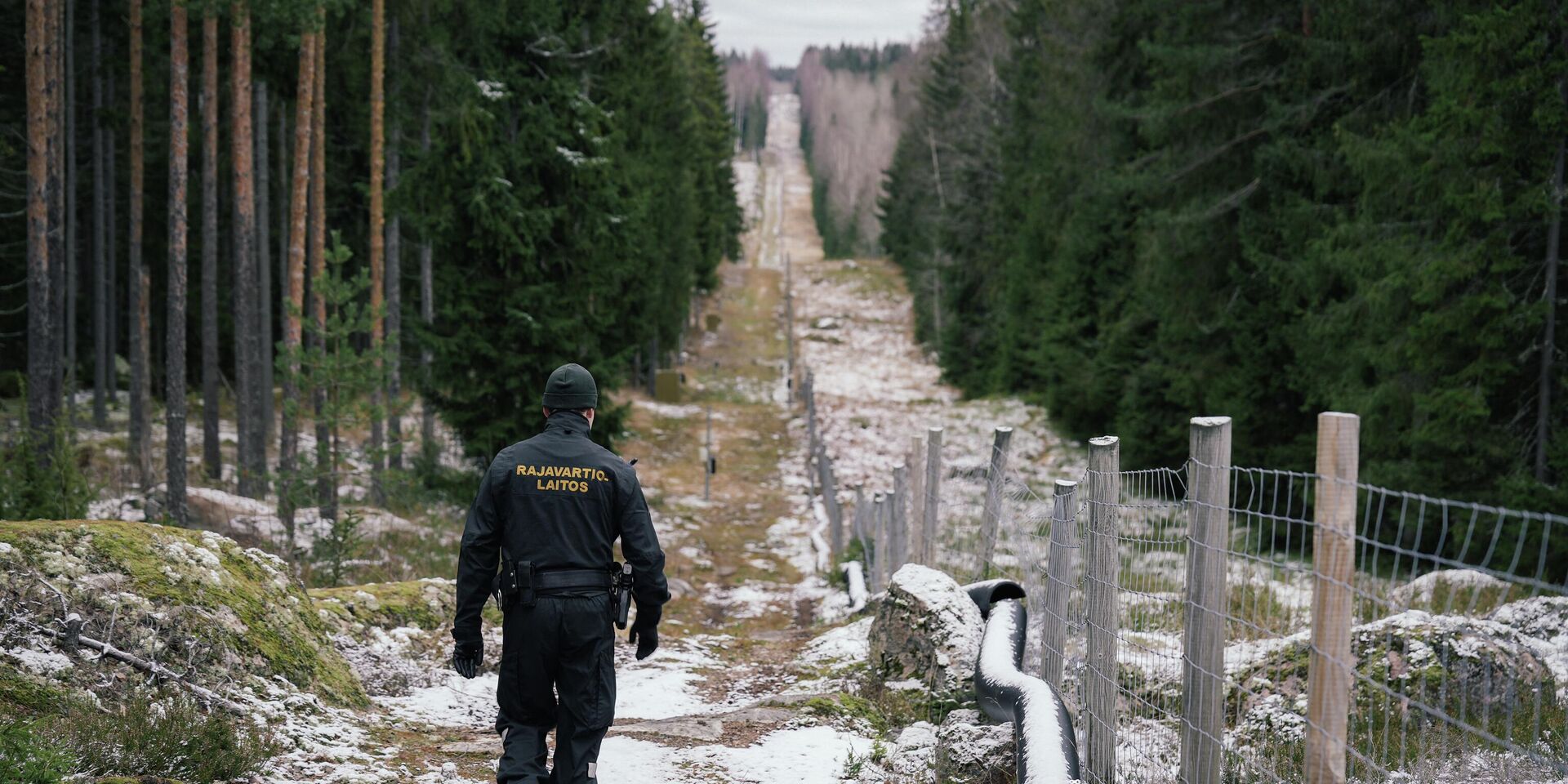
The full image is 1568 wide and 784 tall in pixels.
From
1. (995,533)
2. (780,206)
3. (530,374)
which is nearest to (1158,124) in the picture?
(530,374)

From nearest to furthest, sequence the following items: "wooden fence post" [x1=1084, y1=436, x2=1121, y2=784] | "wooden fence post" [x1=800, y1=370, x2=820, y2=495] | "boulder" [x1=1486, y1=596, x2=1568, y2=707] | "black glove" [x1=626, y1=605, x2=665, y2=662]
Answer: "wooden fence post" [x1=1084, y1=436, x2=1121, y2=784], "black glove" [x1=626, y1=605, x2=665, y2=662], "boulder" [x1=1486, y1=596, x2=1568, y2=707], "wooden fence post" [x1=800, y1=370, x2=820, y2=495]

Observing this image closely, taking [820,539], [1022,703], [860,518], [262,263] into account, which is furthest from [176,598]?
[262,263]

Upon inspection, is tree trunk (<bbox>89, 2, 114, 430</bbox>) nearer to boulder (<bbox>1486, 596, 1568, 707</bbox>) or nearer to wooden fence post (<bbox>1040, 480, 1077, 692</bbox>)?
wooden fence post (<bbox>1040, 480, 1077, 692</bbox>)

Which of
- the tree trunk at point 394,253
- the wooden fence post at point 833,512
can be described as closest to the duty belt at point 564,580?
the wooden fence post at point 833,512

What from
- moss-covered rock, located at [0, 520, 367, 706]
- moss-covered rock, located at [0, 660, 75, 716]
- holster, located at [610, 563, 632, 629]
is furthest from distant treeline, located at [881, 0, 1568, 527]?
moss-covered rock, located at [0, 660, 75, 716]

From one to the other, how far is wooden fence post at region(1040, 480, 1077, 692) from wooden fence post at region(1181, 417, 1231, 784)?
1.51 metres

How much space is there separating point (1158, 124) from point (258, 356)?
19.3 metres

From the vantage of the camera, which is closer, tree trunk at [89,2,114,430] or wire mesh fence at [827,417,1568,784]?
wire mesh fence at [827,417,1568,784]

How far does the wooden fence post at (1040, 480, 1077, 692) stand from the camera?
208 inches

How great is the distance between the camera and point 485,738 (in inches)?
251

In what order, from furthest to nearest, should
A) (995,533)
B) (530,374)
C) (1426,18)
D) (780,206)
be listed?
(780,206)
(530,374)
(1426,18)
(995,533)

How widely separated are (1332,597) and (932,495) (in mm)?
6413

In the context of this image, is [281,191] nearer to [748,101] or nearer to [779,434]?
[779,434]

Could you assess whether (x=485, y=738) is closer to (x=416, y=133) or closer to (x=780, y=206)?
→ (x=416, y=133)
